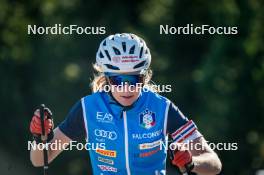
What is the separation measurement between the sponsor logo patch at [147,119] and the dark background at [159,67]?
37.6ft

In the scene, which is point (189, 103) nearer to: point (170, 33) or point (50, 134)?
point (170, 33)

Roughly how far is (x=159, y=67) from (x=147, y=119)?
16.2 metres

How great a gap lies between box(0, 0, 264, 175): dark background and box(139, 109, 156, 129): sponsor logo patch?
37.6ft

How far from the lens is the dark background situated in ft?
67.6

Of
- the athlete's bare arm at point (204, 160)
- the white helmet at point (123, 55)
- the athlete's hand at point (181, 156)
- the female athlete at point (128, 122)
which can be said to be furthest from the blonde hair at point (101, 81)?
the athlete's hand at point (181, 156)

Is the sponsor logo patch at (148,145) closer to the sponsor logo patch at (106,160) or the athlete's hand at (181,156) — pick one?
the sponsor logo patch at (106,160)

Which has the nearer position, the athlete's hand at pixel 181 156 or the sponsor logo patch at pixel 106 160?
the athlete's hand at pixel 181 156

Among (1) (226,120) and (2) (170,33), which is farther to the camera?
(2) (170,33)

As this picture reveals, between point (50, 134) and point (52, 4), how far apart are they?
19.3m

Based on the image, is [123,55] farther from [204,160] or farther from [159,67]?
[159,67]

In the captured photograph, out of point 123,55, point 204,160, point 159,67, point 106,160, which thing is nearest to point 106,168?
point 106,160

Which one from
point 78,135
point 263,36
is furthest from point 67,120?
point 263,36

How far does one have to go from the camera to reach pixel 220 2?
25.5m

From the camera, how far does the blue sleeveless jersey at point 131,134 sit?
6.62 meters
